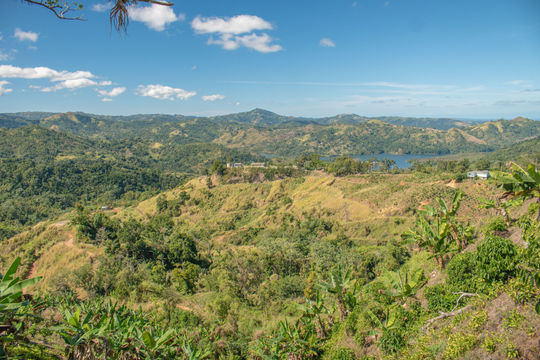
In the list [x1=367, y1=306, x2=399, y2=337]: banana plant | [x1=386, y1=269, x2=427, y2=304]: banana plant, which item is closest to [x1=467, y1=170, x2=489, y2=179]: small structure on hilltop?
[x1=386, y1=269, x2=427, y2=304]: banana plant

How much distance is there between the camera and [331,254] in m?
31.9

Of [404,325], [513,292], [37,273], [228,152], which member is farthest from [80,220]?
[228,152]

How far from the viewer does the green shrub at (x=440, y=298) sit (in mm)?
9602

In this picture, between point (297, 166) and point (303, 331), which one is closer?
point (303, 331)

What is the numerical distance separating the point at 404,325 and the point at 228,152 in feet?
621

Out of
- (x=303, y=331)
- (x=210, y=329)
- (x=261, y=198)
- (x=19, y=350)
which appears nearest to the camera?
(x=19, y=350)

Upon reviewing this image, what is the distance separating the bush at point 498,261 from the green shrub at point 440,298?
141 centimetres

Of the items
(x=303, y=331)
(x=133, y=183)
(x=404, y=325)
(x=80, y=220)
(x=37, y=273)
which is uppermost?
(x=404, y=325)

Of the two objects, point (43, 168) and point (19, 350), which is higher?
point (19, 350)

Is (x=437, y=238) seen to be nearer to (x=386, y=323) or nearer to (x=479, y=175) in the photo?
(x=386, y=323)

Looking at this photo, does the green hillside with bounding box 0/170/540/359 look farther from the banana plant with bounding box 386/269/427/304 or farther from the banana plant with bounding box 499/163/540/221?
the banana plant with bounding box 499/163/540/221

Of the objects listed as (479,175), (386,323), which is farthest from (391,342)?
(479,175)

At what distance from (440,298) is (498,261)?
7.72ft

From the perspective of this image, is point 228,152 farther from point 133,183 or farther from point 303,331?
point 303,331
